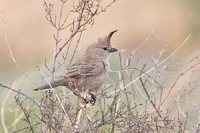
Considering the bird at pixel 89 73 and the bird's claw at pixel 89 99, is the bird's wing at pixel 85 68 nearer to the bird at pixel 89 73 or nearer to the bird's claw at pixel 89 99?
the bird at pixel 89 73

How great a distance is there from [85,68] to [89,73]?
0.04 m

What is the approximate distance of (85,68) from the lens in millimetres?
7121

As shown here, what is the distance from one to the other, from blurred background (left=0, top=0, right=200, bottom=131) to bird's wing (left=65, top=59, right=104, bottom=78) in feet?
16.5

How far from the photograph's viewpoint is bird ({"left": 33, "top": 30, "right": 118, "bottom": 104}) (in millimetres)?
6742

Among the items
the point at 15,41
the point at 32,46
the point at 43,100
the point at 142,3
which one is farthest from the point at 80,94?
the point at 142,3

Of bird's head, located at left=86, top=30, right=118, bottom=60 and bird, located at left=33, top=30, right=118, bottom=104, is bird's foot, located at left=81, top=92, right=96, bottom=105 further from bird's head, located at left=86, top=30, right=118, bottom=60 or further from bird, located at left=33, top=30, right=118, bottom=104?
bird's head, located at left=86, top=30, right=118, bottom=60

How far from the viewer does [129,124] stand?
20.0 ft

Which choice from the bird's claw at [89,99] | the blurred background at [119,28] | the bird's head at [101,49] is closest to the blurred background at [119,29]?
the blurred background at [119,28]

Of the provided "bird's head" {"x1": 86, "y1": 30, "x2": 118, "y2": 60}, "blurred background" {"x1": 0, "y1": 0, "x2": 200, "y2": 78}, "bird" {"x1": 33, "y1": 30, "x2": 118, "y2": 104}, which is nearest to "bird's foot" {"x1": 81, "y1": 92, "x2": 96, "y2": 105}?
A: "bird" {"x1": 33, "y1": 30, "x2": 118, "y2": 104}

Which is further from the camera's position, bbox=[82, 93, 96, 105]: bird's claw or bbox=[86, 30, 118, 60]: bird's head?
bbox=[86, 30, 118, 60]: bird's head

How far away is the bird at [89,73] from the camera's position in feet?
22.1

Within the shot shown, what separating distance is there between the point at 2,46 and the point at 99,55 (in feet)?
22.2

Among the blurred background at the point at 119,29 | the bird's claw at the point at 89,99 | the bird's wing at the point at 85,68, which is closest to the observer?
the bird's claw at the point at 89,99

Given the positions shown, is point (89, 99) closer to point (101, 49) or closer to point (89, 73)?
point (89, 73)
